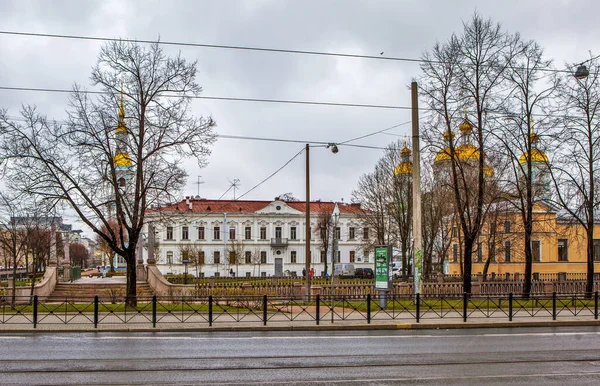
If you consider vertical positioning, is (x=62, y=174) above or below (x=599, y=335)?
above

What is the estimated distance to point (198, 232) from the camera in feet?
253

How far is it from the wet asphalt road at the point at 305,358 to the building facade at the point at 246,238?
57.6m

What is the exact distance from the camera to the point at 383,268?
23.1 metres

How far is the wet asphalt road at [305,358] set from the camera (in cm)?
1051

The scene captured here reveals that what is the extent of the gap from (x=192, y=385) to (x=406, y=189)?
37606 millimetres

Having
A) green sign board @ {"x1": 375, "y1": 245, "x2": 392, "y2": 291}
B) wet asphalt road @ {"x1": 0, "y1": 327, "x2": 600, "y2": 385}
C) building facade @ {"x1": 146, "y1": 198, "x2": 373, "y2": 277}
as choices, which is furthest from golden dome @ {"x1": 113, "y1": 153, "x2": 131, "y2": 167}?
building facade @ {"x1": 146, "y1": 198, "x2": 373, "y2": 277}

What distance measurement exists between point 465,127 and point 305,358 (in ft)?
65.7

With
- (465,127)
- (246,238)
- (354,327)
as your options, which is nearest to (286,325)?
(354,327)

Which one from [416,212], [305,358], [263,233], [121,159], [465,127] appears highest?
[465,127]

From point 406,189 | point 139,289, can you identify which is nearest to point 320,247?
point 406,189

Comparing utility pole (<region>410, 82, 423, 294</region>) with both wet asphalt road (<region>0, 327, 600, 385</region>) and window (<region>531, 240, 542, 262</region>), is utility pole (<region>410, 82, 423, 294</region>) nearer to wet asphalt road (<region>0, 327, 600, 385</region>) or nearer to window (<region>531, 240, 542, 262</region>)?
wet asphalt road (<region>0, 327, 600, 385</region>)

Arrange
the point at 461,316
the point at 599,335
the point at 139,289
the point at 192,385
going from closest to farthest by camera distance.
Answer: the point at 192,385 < the point at 599,335 < the point at 461,316 < the point at 139,289

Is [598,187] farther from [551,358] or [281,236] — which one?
[281,236]

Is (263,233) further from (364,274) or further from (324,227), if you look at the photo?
(364,274)
